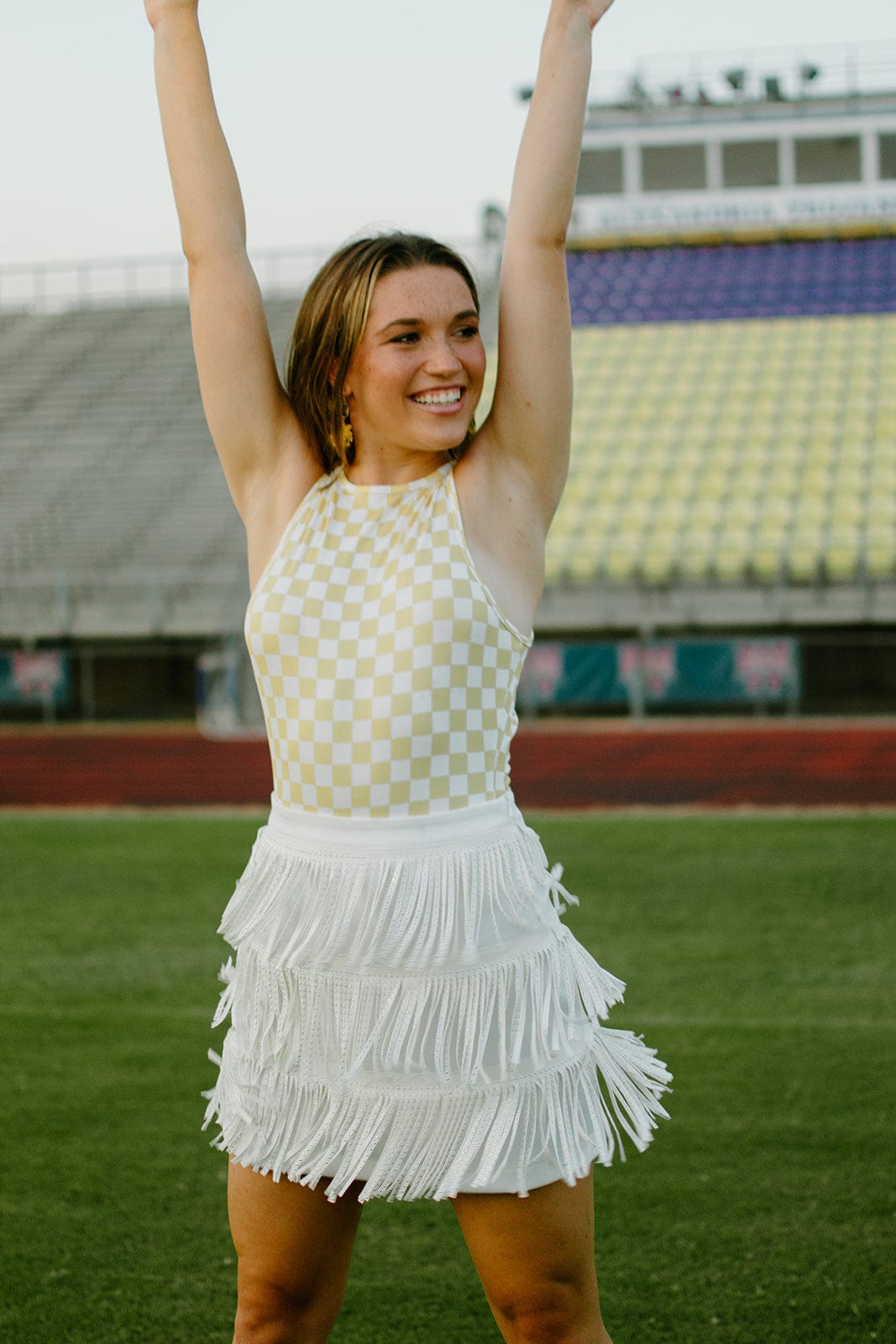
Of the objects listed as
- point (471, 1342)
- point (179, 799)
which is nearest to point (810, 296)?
point (179, 799)

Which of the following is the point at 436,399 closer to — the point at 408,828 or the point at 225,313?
the point at 225,313

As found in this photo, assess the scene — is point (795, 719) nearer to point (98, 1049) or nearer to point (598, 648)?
point (598, 648)

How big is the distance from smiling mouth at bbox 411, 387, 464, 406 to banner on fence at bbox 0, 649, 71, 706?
16389mm

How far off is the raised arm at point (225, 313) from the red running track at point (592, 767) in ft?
29.9

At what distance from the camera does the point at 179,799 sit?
39.0 ft

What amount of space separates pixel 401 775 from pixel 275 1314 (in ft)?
2.36

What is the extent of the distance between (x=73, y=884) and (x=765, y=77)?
21.8m

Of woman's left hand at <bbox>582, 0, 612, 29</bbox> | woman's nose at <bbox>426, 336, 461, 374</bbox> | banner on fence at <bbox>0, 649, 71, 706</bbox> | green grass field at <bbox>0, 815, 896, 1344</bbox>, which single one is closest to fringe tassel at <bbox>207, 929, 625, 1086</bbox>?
woman's nose at <bbox>426, 336, 461, 374</bbox>

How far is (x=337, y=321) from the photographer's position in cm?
198

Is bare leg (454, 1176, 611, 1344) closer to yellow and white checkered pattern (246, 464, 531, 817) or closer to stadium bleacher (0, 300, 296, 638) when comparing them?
yellow and white checkered pattern (246, 464, 531, 817)

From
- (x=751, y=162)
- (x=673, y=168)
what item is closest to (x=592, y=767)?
(x=673, y=168)

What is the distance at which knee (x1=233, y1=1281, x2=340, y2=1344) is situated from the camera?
1987mm

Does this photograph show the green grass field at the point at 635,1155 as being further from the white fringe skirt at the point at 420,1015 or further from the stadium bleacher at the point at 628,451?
the stadium bleacher at the point at 628,451

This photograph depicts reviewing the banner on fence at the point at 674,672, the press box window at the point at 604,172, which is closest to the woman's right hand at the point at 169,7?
the banner on fence at the point at 674,672
